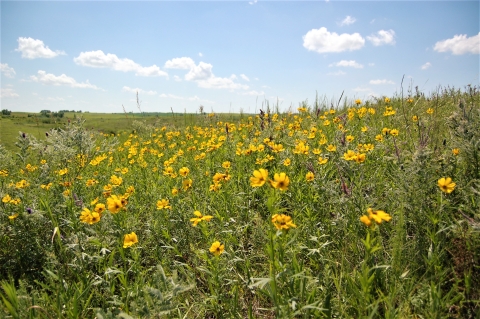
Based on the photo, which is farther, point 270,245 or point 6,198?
point 6,198

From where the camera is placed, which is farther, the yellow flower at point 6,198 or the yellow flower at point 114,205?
the yellow flower at point 6,198

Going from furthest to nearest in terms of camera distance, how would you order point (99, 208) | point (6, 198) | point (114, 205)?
point (6, 198) < point (99, 208) < point (114, 205)

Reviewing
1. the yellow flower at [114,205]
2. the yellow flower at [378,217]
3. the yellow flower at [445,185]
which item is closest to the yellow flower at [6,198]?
the yellow flower at [114,205]

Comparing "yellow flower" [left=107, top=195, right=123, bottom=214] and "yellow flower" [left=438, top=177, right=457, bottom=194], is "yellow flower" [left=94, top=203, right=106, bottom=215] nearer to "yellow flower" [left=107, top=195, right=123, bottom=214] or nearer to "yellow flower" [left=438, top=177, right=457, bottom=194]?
"yellow flower" [left=107, top=195, right=123, bottom=214]

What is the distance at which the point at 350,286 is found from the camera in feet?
4.93

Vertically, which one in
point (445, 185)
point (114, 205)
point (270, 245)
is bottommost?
point (270, 245)

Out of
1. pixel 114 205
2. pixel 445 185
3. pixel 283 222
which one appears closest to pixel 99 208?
pixel 114 205

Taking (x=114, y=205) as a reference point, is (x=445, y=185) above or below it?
above

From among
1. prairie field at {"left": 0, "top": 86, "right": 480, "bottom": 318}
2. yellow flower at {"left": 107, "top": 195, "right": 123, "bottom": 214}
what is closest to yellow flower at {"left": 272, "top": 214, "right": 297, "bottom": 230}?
prairie field at {"left": 0, "top": 86, "right": 480, "bottom": 318}

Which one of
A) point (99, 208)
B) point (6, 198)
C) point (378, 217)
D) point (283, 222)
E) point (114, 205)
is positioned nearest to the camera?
point (378, 217)

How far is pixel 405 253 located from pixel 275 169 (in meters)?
1.61

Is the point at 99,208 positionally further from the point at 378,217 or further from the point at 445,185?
the point at 445,185

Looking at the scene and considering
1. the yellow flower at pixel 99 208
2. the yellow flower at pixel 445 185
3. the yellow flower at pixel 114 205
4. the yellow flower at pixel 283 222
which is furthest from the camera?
the yellow flower at pixel 99 208

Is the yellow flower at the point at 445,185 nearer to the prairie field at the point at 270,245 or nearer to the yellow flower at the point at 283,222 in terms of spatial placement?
the prairie field at the point at 270,245
